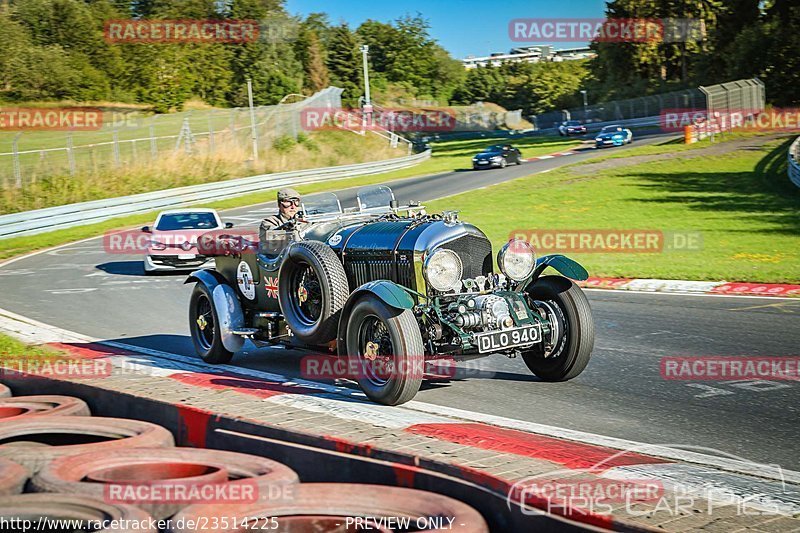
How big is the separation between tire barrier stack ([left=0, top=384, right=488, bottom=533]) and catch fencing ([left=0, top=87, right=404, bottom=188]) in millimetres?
30566

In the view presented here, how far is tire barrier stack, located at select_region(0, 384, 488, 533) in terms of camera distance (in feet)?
12.5

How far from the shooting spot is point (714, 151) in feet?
128

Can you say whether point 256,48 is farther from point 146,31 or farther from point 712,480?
point 712,480

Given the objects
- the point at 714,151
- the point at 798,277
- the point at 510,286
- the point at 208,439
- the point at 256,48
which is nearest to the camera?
the point at 208,439

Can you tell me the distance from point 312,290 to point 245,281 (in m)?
1.38

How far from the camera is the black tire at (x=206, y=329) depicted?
9812 millimetres

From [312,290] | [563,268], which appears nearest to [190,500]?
[312,290]

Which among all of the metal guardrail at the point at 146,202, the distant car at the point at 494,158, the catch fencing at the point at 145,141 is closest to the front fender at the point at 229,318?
the metal guardrail at the point at 146,202

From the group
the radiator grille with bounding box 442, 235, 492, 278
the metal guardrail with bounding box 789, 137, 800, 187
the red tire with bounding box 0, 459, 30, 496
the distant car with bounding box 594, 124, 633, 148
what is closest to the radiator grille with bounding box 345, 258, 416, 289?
the radiator grille with bounding box 442, 235, 492, 278

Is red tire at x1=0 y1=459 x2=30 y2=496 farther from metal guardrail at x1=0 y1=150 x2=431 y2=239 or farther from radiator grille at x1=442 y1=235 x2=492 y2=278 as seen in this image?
metal guardrail at x1=0 y1=150 x2=431 y2=239

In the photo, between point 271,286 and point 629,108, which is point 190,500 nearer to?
point 271,286

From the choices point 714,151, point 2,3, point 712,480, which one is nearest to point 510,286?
point 712,480

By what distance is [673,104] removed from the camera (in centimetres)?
7350

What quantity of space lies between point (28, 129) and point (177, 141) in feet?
54.8
